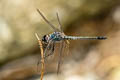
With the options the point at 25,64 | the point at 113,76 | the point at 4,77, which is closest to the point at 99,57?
the point at 113,76

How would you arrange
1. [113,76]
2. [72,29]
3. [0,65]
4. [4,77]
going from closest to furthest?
1. [113,76]
2. [4,77]
3. [0,65]
4. [72,29]

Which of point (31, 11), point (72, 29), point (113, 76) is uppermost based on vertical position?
point (31, 11)

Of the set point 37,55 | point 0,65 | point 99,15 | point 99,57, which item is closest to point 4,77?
point 0,65

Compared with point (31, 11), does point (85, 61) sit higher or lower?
lower

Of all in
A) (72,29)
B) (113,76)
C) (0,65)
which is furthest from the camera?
(72,29)

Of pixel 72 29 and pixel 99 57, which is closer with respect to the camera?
pixel 99 57

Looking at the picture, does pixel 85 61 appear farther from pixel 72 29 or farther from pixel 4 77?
pixel 4 77
